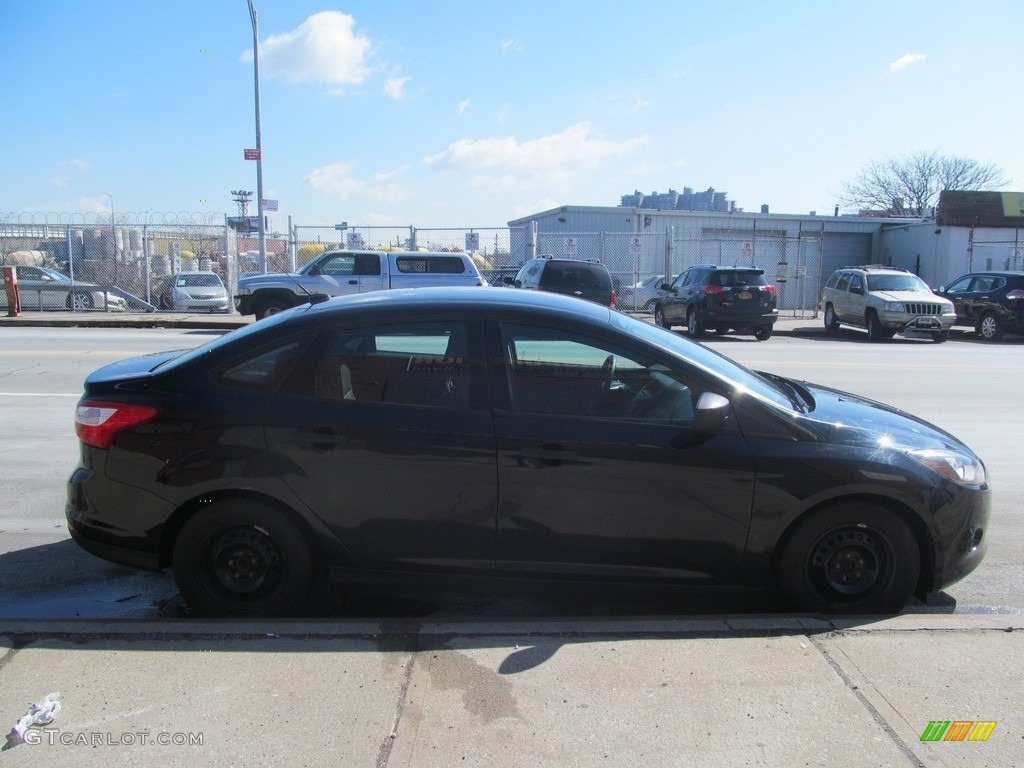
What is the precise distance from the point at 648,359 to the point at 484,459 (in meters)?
0.93

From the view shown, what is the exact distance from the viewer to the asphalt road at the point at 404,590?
4.31 meters

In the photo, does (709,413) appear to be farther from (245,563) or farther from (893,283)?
(893,283)

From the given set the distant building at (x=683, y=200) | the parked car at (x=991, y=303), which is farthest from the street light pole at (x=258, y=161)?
the distant building at (x=683, y=200)

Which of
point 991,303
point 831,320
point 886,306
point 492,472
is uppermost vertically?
point 991,303

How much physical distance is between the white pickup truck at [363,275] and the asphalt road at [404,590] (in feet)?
12.3

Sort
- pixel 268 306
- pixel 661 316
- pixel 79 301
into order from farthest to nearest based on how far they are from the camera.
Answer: pixel 79 301 → pixel 661 316 → pixel 268 306

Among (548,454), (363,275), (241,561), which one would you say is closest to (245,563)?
(241,561)

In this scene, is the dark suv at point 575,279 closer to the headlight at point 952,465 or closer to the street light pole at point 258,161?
the street light pole at point 258,161

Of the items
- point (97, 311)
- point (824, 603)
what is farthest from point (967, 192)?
point (824, 603)

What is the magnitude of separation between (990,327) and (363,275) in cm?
1555

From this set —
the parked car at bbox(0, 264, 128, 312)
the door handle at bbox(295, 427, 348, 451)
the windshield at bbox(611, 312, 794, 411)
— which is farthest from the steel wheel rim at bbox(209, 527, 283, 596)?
the parked car at bbox(0, 264, 128, 312)

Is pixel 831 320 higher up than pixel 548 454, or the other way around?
pixel 831 320

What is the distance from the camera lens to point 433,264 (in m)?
18.9

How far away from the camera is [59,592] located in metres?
4.45
